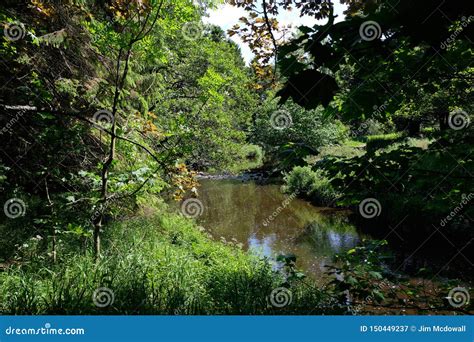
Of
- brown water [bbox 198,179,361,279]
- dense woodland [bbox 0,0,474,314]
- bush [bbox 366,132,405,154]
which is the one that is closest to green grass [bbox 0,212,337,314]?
dense woodland [bbox 0,0,474,314]

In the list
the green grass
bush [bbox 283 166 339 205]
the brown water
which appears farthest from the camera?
bush [bbox 283 166 339 205]

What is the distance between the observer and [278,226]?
12312mm

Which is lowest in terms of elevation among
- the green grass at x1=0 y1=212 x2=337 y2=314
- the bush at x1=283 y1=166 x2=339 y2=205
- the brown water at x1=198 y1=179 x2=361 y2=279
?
the green grass at x1=0 y1=212 x2=337 y2=314

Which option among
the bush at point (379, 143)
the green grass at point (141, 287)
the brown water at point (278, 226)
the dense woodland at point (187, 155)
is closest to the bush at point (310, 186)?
the brown water at point (278, 226)

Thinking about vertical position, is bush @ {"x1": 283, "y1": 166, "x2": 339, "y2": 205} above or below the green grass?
above

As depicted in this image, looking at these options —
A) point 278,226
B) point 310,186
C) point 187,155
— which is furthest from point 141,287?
point 310,186

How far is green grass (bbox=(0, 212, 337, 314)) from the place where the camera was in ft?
11.1

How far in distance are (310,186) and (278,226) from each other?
5136mm

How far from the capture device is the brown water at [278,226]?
30.9 feet

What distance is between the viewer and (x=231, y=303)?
13.1ft

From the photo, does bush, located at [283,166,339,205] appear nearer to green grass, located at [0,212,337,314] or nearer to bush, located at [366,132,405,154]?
green grass, located at [0,212,337,314]

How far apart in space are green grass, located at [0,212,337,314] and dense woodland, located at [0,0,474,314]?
3 cm

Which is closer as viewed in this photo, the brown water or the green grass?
A: the green grass

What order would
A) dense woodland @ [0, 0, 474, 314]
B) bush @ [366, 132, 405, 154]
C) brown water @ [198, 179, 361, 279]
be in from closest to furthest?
dense woodland @ [0, 0, 474, 314]
bush @ [366, 132, 405, 154]
brown water @ [198, 179, 361, 279]
